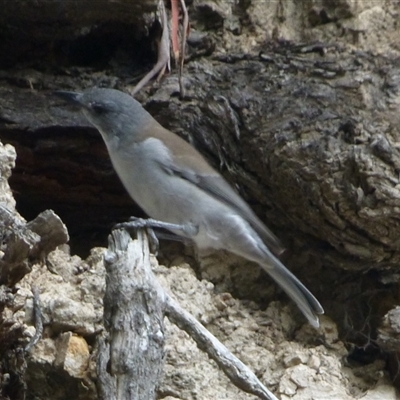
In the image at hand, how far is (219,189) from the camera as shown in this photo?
3.79 metres

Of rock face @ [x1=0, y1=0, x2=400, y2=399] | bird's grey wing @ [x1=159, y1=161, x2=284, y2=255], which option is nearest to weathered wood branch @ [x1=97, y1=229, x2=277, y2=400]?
rock face @ [x1=0, y1=0, x2=400, y2=399]

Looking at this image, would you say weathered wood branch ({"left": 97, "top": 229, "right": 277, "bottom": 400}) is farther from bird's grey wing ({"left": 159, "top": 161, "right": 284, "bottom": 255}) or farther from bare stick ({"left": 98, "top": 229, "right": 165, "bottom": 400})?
bird's grey wing ({"left": 159, "top": 161, "right": 284, "bottom": 255})

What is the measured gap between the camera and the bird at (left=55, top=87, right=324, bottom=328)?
145 inches

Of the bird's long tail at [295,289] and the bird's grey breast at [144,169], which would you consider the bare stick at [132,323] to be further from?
the bird's long tail at [295,289]

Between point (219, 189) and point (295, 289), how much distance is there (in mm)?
512

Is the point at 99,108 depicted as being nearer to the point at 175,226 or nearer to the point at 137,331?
the point at 175,226

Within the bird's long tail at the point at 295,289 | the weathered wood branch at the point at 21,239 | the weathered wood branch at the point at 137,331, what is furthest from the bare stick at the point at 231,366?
the bird's long tail at the point at 295,289

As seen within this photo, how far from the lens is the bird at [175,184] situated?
369 cm

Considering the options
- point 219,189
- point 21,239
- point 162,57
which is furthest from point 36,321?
point 162,57

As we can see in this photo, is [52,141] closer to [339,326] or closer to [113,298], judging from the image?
[113,298]

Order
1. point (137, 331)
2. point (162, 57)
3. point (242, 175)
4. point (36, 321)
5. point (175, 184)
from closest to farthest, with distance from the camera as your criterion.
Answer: point (137, 331) → point (36, 321) → point (175, 184) → point (242, 175) → point (162, 57)

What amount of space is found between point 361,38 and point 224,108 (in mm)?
872

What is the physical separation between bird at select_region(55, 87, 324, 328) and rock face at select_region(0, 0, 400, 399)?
149 mm

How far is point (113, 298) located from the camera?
9.23 ft
